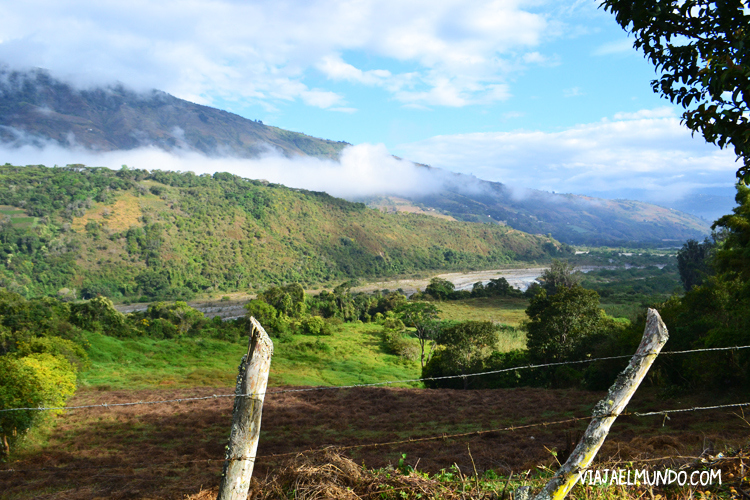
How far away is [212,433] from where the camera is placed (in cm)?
1570

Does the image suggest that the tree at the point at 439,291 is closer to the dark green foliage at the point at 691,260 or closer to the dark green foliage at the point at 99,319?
the dark green foliage at the point at 691,260

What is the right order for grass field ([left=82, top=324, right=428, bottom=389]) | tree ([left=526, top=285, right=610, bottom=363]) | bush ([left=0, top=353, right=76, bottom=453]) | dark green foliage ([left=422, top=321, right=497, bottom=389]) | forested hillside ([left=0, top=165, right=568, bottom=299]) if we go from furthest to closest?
1. forested hillside ([left=0, top=165, right=568, bottom=299])
2. grass field ([left=82, top=324, right=428, bottom=389])
3. dark green foliage ([left=422, top=321, right=497, bottom=389])
4. tree ([left=526, top=285, right=610, bottom=363])
5. bush ([left=0, top=353, right=76, bottom=453])

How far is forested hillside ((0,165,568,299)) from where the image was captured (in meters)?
91.8

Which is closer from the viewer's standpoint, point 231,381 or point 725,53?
point 725,53

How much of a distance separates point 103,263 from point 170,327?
209 feet

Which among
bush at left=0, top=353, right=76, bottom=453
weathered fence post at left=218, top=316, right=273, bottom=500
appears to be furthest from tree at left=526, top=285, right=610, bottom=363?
weathered fence post at left=218, top=316, right=273, bottom=500

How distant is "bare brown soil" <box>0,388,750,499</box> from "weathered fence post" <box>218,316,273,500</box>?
7.81 feet

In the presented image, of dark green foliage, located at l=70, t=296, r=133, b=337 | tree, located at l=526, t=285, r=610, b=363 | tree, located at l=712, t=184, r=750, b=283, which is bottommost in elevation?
dark green foliage, located at l=70, t=296, r=133, b=337

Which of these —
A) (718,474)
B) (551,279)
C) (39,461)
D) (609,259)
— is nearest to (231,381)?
(39,461)

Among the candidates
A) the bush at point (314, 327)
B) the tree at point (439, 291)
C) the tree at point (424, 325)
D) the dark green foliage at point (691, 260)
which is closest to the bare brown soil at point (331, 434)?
the tree at point (424, 325)

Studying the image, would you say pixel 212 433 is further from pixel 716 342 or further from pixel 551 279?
pixel 551 279

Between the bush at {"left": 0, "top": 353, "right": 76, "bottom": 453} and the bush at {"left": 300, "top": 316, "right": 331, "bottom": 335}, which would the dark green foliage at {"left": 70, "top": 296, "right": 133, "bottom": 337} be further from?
the bush at {"left": 0, "top": 353, "right": 76, "bottom": 453}

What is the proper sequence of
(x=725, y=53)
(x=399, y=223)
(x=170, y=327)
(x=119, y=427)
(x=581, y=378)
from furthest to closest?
(x=399, y=223), (x=170, y=327), (x=581, y=378), (x=119, y=427), (x=725, y=53)

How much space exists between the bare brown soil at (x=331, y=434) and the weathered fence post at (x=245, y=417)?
93.8 inches
